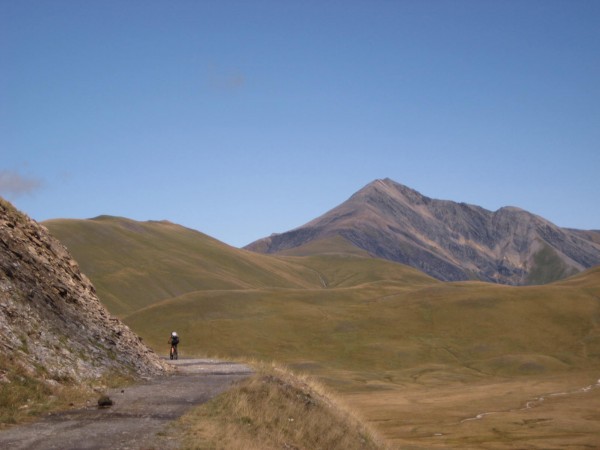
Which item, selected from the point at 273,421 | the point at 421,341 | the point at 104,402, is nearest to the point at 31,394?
the point at 104,402

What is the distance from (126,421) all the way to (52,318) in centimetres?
861

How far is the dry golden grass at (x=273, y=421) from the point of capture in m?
19.8

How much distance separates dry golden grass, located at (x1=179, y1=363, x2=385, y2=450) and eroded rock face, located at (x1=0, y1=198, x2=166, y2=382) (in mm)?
5590

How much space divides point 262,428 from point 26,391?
7.20 metres

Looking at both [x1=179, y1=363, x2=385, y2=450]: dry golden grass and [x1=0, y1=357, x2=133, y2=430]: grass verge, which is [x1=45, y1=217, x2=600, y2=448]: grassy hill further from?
[x1=0, y1=357, x2=133, y2=430]: grass verge

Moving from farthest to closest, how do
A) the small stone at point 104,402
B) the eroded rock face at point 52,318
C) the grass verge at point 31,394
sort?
the eroded rock face at point 52,318 < the small stone at point 104,402 < the grass verge at point 31,394

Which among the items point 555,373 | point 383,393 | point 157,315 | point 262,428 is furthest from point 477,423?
point 157,315

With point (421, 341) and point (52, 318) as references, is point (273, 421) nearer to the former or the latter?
point (52, 318)

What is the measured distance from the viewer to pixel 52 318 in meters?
27.4

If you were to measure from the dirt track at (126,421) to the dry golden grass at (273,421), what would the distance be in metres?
0.84

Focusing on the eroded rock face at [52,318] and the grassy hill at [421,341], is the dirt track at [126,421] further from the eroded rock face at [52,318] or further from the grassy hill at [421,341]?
the grassy hill at [421,341]

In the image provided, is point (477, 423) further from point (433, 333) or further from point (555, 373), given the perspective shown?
point (433, 333)

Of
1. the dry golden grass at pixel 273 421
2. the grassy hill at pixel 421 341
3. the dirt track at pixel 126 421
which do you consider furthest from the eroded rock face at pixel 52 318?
the grassy hill at pixel 421 341

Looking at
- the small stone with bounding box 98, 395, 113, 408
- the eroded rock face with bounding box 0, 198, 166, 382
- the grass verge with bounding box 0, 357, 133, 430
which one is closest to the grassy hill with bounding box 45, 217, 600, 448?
the eroded rock face with bounding box 0, 198, 166, 382
